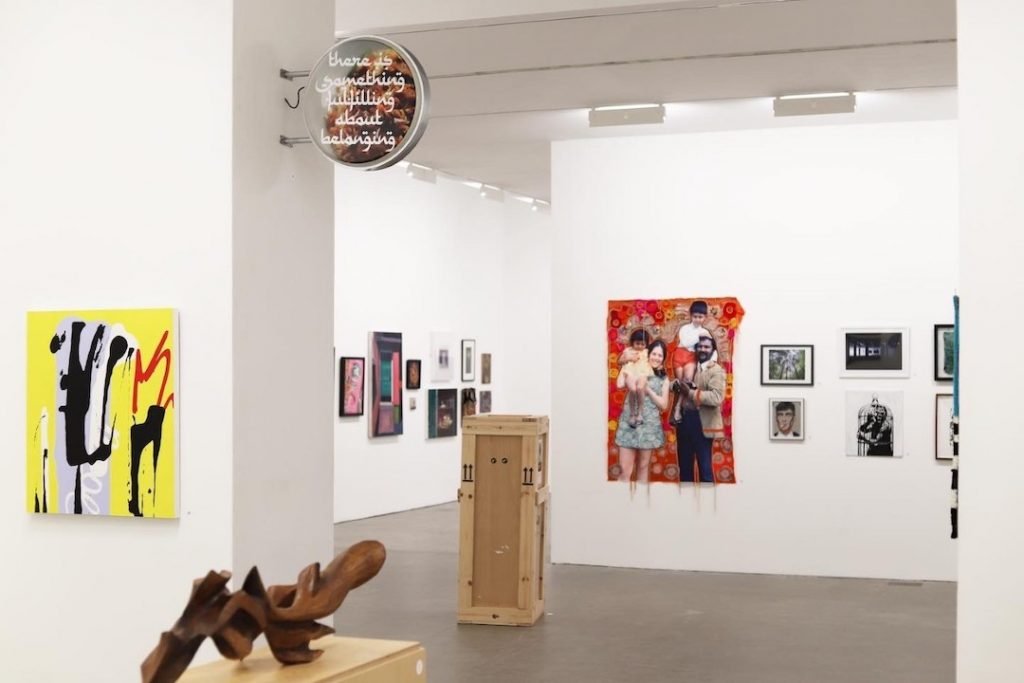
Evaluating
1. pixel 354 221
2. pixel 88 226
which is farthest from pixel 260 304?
pixel 354 221

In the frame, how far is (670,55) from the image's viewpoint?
367 inches

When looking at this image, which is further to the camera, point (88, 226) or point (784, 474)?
point (784, 474)

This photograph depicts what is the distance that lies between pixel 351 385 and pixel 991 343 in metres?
11.2

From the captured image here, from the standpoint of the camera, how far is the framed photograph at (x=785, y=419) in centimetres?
1183

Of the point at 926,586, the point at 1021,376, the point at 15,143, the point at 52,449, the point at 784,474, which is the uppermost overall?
the point at 15,143

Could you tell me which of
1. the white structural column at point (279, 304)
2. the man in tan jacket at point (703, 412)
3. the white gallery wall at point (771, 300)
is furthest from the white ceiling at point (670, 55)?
the man in tan jacket at point (703, 412)

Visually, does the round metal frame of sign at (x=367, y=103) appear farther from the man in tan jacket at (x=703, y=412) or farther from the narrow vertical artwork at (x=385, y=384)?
the narrow vertical artwork at (x=385, y=384)

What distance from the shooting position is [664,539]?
12125mm

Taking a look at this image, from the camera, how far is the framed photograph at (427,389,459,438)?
57.3 feet

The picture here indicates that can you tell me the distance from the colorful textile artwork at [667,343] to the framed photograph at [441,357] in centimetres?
563

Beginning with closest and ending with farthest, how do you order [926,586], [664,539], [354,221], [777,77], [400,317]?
[777,77], [926,586], [664,539], [354,221], [400,317]

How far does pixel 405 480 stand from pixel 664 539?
17.9ft

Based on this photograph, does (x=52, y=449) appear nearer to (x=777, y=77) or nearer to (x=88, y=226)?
(x=88, y=226)

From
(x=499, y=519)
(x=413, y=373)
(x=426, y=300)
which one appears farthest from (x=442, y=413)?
(x=499, y=519)
